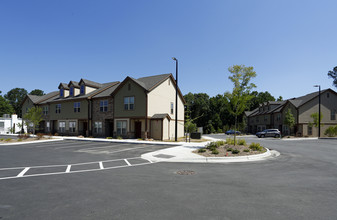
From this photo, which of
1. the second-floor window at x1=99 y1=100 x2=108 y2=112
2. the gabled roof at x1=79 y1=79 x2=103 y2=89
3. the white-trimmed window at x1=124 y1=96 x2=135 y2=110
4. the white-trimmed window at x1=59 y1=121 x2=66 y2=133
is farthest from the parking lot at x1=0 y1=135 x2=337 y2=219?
the white-trimmed window at x1=59 y1=121 x2=66 y2=133

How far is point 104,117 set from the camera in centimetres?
2897

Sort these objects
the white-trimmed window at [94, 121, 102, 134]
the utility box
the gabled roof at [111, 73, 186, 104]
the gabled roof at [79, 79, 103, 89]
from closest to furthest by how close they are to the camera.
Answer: the gabled roof at [111, 73, 186, 104] < the utility box < the white-trimmed window at [94, 121, 102, 134] < the gabled roof at [79, 79, 103, 89]

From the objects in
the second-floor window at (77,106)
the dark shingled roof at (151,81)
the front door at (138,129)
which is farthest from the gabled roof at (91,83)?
the front door at (138,129)

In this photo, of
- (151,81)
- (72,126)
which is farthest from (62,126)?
(151,81)

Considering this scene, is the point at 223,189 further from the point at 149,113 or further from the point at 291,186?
the point at 149,113

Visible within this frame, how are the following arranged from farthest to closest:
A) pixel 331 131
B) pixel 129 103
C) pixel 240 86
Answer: pixel 331 131 < pixel 129 103 < pixel 240 86

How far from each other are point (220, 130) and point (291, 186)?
58179 millimetres

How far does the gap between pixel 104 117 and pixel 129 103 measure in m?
5.45

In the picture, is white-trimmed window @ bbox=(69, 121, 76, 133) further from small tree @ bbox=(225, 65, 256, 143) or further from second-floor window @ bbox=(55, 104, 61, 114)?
small tree @ bbox=(225, 65, 256, 143)

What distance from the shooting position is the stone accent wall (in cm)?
2848

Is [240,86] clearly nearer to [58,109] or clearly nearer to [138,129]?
[138,129]

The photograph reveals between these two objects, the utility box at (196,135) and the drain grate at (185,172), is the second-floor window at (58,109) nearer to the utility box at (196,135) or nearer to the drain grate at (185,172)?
the utility box at (196,135)

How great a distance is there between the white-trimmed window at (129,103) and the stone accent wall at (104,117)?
2930 millimetres

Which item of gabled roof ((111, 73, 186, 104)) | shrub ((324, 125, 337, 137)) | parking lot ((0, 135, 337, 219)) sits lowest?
shrub ((324, 125, 337, 137))
